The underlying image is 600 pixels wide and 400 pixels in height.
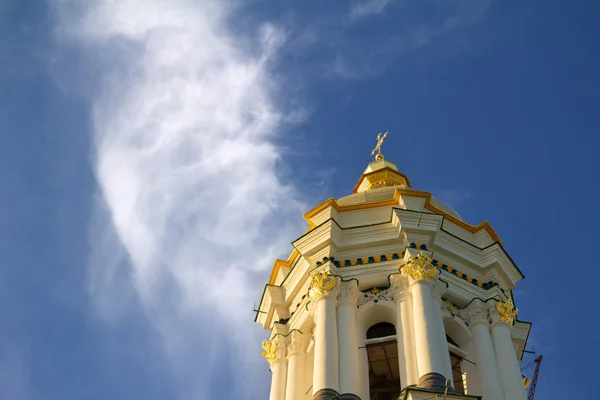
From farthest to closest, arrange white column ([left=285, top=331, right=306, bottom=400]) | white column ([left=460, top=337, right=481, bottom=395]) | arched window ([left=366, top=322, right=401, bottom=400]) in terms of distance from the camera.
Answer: arched window ([left=366, top=322, right=401, bottom=400]) < white column ([left=285, top=331, right=306, bottom=400]) < white column ([left=460, top=337, right=481, bottom=395])

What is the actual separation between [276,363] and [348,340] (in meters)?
2.75

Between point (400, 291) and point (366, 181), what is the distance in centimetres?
798

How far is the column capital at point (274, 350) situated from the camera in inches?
1003

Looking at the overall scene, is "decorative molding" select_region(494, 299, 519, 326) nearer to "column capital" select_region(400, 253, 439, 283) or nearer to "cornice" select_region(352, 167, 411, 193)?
"column capital" select_region(400, 253, 439, 283)

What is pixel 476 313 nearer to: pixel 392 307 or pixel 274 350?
pixel 392 307

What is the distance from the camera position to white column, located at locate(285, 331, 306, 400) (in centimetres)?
2414

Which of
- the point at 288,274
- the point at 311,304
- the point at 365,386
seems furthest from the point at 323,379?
the point at 288,274

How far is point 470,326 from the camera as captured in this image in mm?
24781

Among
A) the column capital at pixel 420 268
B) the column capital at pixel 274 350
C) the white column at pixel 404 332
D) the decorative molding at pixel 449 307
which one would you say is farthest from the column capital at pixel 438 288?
the column capital at pixel 274 350

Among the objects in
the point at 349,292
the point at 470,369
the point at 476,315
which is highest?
the point at 349,292

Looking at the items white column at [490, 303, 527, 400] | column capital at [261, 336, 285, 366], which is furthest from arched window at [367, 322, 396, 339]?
white column at [490, 303, 527, 400]

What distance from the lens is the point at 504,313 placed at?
81.9 feet

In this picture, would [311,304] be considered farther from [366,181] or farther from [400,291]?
[366,181]

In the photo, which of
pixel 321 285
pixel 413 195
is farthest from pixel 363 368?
pixel 413 195
